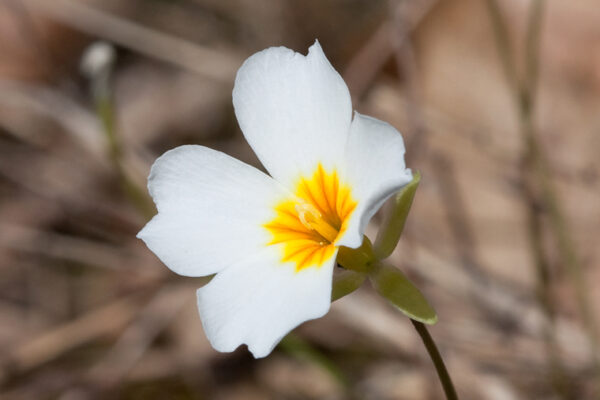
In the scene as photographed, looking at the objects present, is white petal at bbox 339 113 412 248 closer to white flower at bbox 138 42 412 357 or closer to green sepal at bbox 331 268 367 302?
white flower at bbox 138 42 412 357

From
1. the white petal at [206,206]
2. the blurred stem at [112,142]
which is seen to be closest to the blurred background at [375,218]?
the blurred stem at [112,142]

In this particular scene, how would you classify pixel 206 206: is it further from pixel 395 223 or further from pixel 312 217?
pixel 395 223

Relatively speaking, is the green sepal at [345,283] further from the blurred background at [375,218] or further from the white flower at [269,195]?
the blurred background at [375,218]

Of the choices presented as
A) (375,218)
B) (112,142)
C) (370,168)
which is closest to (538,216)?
(375,218)

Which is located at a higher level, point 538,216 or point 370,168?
point 370,168

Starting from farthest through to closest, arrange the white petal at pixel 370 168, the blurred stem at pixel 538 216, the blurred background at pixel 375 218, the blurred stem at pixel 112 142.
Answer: the blurred background at pixel 375 218 → the blurred stem at pixel 112 142 → the blurred stem at pixel 538 216 → the white petal at pixel 370 168

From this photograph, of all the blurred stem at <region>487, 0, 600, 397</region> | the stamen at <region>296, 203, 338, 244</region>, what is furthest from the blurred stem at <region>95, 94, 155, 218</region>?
the blurred stem at <region>487, 0, 600, 397</region>

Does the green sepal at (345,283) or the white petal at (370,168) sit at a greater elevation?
the white petal at (370,168)

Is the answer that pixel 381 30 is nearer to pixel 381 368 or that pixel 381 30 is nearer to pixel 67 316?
pixel 381 368
